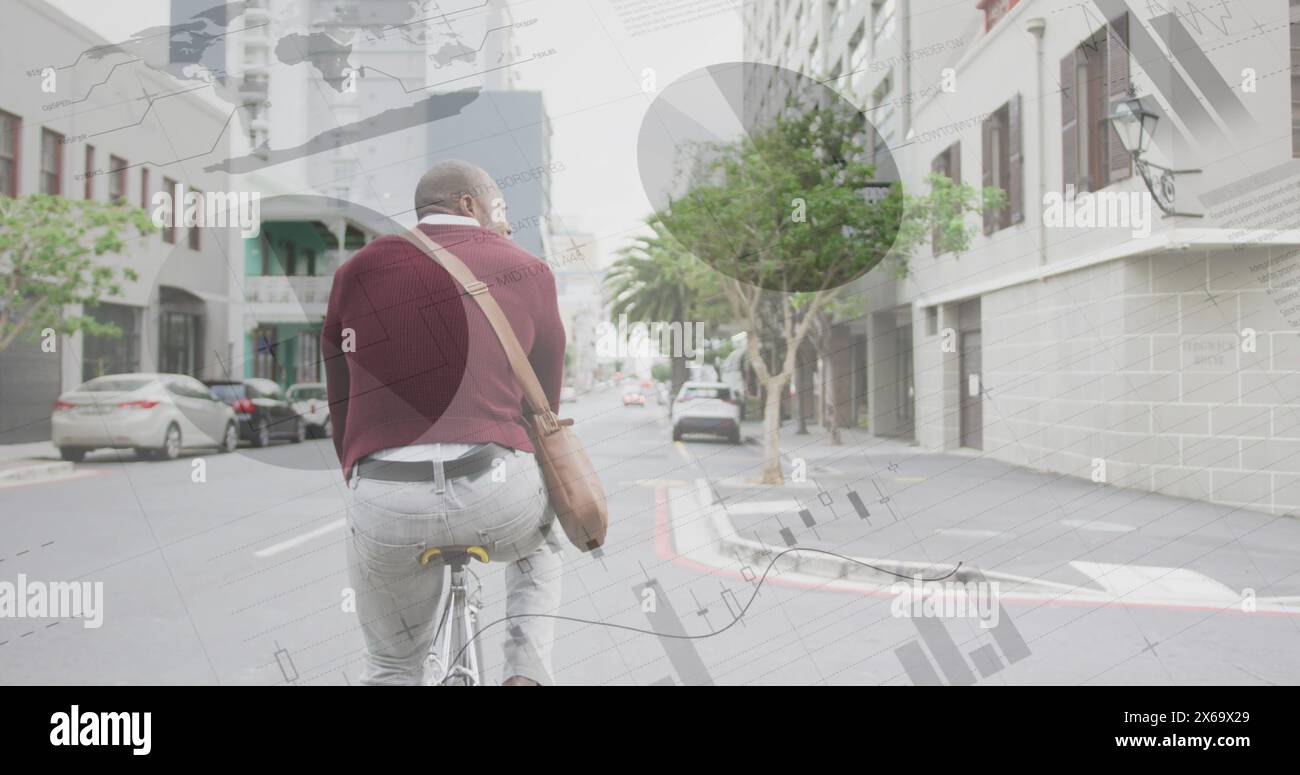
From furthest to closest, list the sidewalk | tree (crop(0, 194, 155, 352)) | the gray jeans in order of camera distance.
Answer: tree (crop(0, 194, 155, 352)), the sidewalk, the gray jeans

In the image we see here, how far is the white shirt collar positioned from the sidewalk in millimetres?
1766

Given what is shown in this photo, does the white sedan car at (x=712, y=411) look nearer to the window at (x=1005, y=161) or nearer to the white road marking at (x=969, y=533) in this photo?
the white road marking at (x=969, y=533)

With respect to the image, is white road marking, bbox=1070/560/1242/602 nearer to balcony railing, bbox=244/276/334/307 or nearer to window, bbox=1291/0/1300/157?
window, bbox=1291/0/1300/157

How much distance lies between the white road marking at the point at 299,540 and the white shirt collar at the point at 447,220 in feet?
13.9

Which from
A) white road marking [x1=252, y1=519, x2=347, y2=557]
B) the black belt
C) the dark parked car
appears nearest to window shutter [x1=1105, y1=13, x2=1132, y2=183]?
white road marking [x1=252, y1=519, x2=347, y2=557]

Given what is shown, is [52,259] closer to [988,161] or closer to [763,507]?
[763,507]

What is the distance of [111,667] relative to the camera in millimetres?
2873

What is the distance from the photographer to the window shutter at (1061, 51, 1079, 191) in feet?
27.0

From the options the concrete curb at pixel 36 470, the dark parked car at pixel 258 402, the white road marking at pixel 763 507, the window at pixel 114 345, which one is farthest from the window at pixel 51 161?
the white road marking at pixel 763 507

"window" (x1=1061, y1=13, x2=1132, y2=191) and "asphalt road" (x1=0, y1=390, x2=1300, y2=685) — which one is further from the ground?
"window" (x1=1061, y1=13, x2=1132, y2=191)

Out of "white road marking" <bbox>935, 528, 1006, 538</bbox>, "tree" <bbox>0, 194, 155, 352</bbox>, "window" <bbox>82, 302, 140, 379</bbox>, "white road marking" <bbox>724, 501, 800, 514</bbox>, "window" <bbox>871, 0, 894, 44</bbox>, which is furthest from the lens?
"window" <bbox>82, 302, 140, 379</bbox>

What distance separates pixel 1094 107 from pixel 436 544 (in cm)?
857

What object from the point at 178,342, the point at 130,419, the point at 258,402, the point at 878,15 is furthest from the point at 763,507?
the point at 178,342
